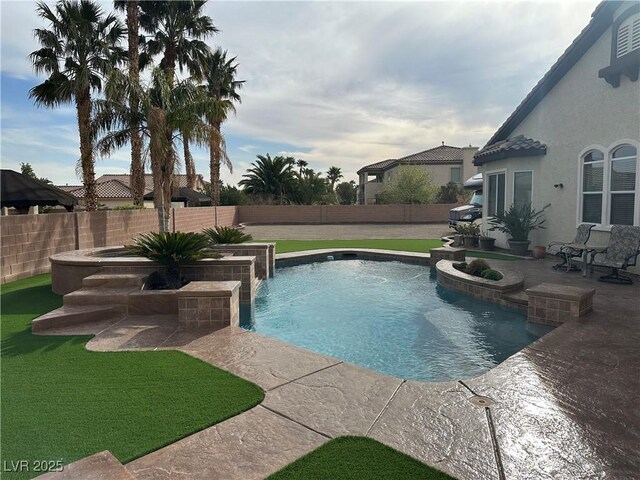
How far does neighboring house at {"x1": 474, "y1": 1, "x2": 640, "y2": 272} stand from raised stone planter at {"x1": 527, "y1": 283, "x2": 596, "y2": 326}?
4.72m

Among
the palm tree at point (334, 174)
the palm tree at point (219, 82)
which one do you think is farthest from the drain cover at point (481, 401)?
the palm tree at point (334, 174)

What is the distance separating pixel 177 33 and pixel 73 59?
823 centimetres

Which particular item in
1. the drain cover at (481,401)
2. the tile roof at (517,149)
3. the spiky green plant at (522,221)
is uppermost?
the tile roof at (517,149)

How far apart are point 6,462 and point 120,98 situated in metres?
12.7

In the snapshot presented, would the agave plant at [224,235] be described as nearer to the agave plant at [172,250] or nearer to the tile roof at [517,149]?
the agave plant at [172,250]

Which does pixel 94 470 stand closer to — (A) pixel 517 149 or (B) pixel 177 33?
(A) pixel 517 149

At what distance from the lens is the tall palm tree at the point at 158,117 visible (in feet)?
43.0

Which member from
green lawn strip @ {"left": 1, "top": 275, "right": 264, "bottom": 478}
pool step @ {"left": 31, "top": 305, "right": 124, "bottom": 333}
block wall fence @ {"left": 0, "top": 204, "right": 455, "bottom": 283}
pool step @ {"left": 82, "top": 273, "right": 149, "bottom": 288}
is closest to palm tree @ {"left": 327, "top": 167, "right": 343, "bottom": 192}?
block wall fence @ {"left": 0, "top": 204, "right": 455, "bottom": 283}

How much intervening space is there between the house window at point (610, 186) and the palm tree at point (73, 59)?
1606 centimetres

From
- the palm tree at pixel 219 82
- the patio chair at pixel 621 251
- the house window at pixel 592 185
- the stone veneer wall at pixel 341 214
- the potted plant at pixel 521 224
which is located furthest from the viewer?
the stone veneer wall at pixel 341 214

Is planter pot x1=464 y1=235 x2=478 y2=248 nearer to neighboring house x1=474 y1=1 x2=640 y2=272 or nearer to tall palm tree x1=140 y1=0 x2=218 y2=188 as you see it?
neighboring house x1=474 y1=1 x2=640 y2=272

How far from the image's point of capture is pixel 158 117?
13.1m

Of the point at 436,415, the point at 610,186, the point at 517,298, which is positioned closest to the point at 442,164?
the point at 610,186

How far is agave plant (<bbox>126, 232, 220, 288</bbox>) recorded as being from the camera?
304 inches
